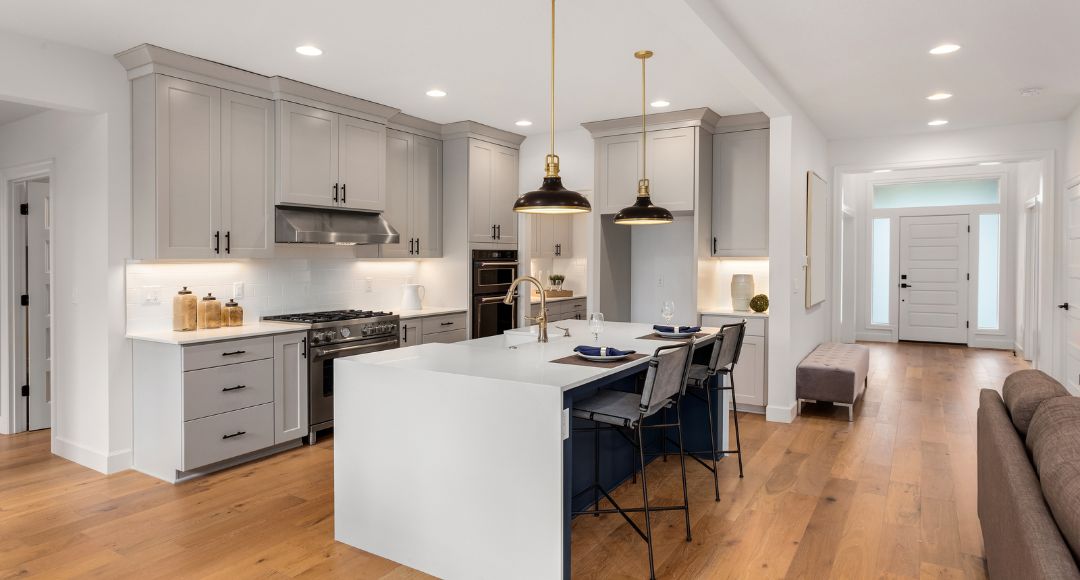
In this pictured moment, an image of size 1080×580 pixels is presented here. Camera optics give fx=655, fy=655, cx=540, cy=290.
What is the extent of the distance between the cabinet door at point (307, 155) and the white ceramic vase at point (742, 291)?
3469 mm

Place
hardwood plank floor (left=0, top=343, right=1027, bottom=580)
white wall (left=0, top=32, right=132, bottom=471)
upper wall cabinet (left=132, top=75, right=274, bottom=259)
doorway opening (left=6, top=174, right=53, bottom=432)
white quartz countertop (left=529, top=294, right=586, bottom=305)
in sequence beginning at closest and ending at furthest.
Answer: hardwood plank floor (left=0, top=343, right=1027, bottom=580)
white wall (left=0, top=32, right=132, bottom=471)
upper wall cabinet (left=132, top=75, right=274, bottom=259)
doorway opening (left=6, top=174, right=53, bottom=432)
white quartz countertop (left=529, top=294, right=586, bottom=305)

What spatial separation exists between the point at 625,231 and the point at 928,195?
20.1 feet

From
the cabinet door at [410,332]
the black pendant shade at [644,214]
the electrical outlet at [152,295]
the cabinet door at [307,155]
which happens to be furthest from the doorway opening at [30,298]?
the black pendant shade at [644,214]

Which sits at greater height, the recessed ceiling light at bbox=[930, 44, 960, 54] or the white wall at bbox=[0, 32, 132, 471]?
the recessed ceiling light at bbox=[930, 44, 960, 54]

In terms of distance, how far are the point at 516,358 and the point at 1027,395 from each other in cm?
205

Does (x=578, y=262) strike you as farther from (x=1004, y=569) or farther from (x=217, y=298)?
(x=1004, y=569)

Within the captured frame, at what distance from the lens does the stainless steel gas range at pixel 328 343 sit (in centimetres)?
466

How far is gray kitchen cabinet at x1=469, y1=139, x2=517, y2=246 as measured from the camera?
6.21 metres

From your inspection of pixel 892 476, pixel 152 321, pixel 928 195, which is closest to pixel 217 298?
pixel 152 321

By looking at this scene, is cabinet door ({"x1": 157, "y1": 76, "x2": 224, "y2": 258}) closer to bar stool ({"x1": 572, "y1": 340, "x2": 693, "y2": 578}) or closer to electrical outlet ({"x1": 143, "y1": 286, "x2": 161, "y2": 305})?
electrical outlet ({"x1": 143, "y1": 286, "x2": 161, "y2": 305})

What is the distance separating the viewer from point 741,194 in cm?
573

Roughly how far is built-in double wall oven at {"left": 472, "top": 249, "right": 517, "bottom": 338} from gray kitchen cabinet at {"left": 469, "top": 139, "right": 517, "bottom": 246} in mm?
154

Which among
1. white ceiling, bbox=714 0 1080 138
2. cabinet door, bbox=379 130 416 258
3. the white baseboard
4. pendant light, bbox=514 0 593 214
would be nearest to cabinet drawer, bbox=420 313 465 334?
cabinet door, bbox=379 130 416 258

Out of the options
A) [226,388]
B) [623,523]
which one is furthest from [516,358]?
Answer: [226,388]
